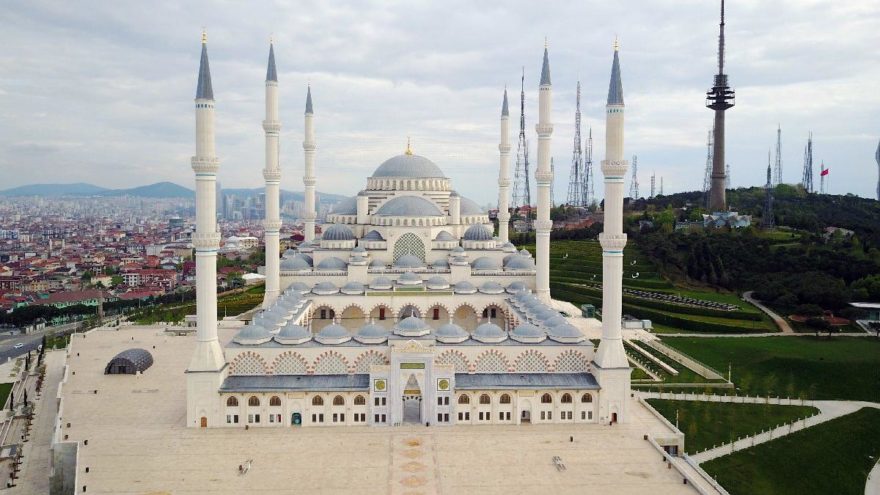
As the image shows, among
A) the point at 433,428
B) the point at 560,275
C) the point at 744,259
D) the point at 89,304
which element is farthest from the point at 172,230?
the point at 433,428

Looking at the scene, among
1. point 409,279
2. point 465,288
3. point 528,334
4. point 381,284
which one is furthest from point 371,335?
point 409,279

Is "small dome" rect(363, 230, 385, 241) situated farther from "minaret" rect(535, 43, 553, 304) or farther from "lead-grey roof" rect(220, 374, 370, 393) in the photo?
"lead-grey roof" rect(220, 374, 370, 393)

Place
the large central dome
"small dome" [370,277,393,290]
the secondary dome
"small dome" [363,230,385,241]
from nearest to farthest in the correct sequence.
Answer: "small dome" [370,277,393,290] → "small dome" [363,230,385,241] → the secondary dome → the large central dome

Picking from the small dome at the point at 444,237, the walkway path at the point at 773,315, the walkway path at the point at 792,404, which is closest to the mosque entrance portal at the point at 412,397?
the walkway path at the point at 792,404

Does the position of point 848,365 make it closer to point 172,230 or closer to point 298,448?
point 298,448

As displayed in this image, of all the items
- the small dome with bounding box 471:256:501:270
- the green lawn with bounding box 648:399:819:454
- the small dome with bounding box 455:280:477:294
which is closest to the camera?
the green lawn with bounding box 648:399:819:454

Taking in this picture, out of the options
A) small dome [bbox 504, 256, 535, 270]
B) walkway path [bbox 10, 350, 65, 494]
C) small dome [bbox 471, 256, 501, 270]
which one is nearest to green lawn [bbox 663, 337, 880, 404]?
small dome [bbox 504, 256, 535, 270]
